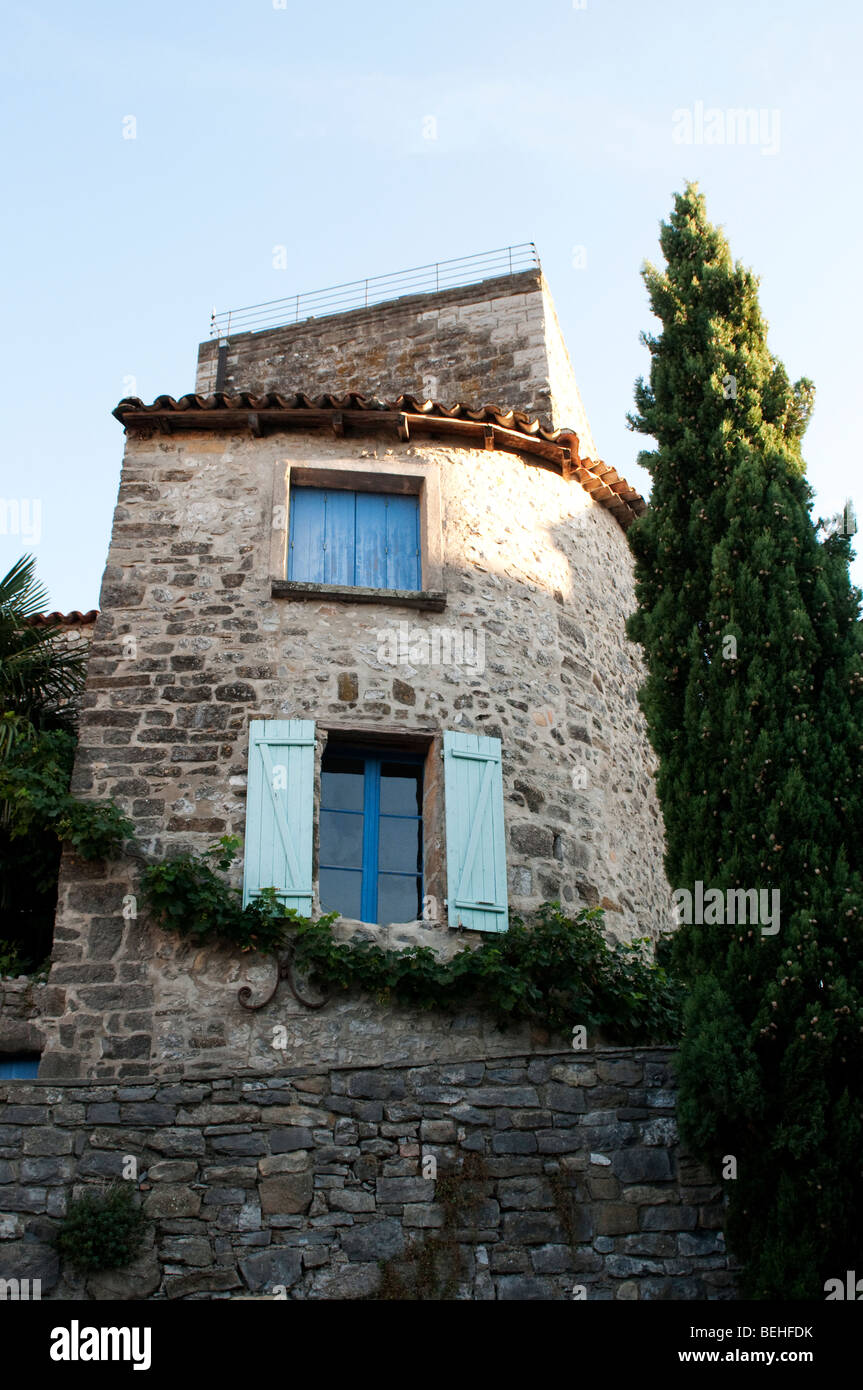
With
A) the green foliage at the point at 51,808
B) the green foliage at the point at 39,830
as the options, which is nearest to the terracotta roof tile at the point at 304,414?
the green foliage at the point at 39,830

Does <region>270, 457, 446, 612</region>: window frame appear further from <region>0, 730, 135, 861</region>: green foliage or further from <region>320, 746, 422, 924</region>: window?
<region>0, 730, 135, 861</region>: green foliage

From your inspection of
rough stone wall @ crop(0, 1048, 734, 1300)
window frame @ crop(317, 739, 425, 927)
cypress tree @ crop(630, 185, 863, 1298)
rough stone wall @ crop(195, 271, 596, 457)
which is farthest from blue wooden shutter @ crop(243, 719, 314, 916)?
rough stone wall @ crop(195, 271, 596, 457)

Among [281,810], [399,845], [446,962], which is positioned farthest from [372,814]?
[446,962]

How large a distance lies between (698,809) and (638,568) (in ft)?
5.61

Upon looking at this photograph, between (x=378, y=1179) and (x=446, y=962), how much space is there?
1897 millimetres

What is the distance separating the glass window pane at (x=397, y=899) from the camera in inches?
340

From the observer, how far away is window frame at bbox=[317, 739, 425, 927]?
862 centimetres

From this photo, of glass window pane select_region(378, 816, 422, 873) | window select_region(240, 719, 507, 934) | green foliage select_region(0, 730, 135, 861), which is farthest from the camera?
glass window pane select_region(378, 816, 422, 873)

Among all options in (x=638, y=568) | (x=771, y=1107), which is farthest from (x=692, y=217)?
(x=771, y=1107)

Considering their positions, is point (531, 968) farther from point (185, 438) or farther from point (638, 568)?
point (185, 438)

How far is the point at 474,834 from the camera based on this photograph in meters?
8.64

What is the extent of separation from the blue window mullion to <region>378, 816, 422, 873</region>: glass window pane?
0.05 m

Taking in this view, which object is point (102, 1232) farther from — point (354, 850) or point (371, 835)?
point (371, 835)

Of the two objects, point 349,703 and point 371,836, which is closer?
point 371,836
